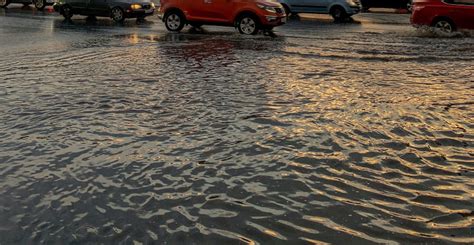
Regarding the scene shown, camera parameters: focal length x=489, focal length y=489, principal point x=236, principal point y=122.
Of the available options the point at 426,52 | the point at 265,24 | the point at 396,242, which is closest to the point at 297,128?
the point at 396,242

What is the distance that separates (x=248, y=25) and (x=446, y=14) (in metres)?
6.60

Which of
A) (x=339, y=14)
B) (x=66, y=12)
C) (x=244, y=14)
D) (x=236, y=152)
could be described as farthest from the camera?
(x=339, y=14)

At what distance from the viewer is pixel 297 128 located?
5.65 m

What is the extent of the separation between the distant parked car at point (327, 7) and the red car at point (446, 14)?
235 inches

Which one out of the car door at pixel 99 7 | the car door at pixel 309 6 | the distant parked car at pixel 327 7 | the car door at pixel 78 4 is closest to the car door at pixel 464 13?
the distant parked car at pixel 327 7

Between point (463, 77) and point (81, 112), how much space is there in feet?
22.1

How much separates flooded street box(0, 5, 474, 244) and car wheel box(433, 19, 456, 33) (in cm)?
687

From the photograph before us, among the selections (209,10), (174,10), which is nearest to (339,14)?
(209,10)

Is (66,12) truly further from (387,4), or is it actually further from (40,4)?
(387,4)

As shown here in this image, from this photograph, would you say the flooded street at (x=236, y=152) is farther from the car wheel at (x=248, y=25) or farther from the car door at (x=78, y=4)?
the car door at (x=78, y=4)

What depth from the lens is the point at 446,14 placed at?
53.4ft

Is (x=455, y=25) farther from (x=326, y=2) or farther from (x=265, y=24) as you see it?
(x=326, y=2)

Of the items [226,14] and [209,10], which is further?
[209,10]

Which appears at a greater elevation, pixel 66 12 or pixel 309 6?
pixel 309 6
